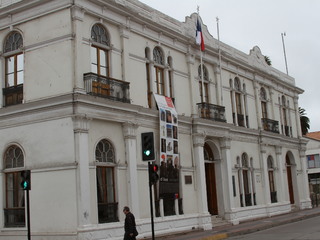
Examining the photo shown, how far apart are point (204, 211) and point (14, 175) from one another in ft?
30.5

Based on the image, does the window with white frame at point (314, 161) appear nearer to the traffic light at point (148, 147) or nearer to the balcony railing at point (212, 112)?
the balcony railing at point (212, 112)

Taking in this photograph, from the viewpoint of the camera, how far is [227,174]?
2588 centimetres

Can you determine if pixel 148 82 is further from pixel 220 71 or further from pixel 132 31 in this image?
pixel 220 71

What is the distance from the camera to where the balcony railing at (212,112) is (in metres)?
24.7

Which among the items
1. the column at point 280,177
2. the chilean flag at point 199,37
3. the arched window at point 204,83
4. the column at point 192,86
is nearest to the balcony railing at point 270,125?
the column at point 280,177

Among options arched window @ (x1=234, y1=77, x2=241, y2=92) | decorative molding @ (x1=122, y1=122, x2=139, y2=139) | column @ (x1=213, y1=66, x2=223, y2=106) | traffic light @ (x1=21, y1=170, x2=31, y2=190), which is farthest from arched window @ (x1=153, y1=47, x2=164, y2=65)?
traffic light @ (x1=21, y1=170, x2=31, y2=190)

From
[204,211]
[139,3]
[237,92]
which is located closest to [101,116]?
[139,3]

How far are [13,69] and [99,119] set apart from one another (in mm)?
4243

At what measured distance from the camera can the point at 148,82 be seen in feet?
71.5

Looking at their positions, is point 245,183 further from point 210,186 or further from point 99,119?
point 99,119

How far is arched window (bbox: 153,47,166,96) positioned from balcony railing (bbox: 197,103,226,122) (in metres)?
2.73

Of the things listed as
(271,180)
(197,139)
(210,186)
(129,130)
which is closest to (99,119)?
(129,130)

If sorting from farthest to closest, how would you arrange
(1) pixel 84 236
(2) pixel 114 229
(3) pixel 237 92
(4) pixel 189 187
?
(3) pixel 237 92, (4) pixel 189 187, (2) pixel 114 229, (1) pixel 84 236

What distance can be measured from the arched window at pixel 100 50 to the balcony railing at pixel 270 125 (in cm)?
1503
